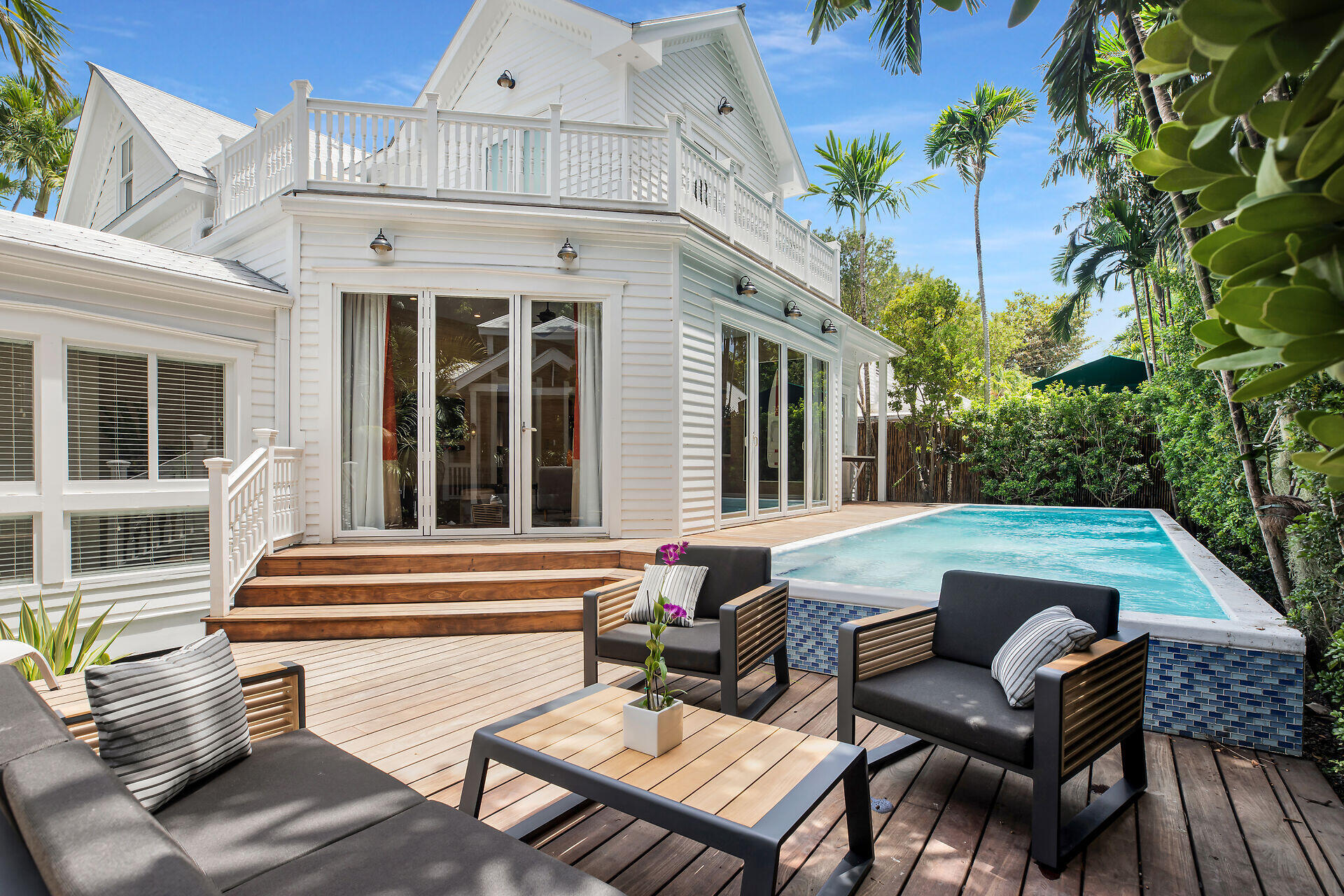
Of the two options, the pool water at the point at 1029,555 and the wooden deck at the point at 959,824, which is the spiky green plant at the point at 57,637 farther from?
the pool water at the point at 1029,555

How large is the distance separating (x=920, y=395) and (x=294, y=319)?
11310 mm

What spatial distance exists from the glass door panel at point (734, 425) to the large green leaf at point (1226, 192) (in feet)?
22.8

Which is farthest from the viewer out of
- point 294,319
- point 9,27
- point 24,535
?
point 9,27

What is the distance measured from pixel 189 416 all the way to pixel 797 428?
6.66 metres

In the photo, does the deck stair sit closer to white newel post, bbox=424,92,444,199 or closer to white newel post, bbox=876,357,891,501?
white newel post, bbox=424,92,444,199

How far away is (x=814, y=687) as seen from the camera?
370 centimetres

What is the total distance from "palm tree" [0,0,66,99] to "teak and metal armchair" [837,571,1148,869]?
9.66 meters

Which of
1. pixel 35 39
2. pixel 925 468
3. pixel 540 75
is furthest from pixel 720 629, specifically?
pixel 925 468

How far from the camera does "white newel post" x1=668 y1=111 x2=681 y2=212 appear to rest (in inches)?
263

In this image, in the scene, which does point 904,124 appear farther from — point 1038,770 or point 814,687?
point 1038,770

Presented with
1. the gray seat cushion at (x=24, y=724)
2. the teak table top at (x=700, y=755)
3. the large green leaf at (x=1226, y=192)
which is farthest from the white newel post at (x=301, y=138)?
the large green leaf at (x=1226, y=192)

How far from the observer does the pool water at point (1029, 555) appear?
14.6ft

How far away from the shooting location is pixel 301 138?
6113 mm

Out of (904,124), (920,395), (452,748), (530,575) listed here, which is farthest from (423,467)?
(904,124)
